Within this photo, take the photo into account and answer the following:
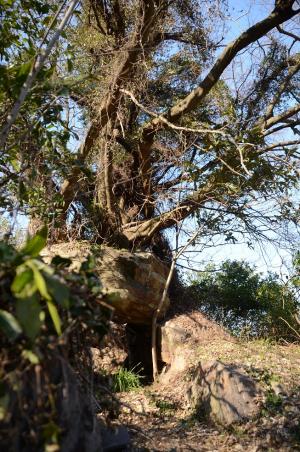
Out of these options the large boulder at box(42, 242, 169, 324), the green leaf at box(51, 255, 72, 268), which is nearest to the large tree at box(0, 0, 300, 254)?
the large boulder at box(42, 242, 169, 324)

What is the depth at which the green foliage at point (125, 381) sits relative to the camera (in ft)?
22.8

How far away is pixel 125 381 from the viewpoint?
7.07 meters

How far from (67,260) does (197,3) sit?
6.76m

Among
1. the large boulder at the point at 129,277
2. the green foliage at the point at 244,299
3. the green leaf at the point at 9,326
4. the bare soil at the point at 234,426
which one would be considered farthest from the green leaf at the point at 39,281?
the green foliage at the point at 244,299

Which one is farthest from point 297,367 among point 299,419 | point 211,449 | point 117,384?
point 117,384

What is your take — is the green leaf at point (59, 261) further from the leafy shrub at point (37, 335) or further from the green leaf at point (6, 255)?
the green leaf at point (6, 255)

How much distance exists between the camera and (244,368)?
6.00 m

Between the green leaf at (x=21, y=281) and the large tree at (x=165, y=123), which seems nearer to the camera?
the green leaf at (x=21, y=281)

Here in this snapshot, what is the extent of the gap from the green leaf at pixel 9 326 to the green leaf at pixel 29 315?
0.07m

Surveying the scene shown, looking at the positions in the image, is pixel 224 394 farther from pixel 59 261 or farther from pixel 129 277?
pixel 59 261

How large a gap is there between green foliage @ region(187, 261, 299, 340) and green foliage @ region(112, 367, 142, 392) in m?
2.61

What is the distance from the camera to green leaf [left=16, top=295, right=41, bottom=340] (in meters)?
A: 1.98

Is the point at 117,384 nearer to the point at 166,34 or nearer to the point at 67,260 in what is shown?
the point at 67,260

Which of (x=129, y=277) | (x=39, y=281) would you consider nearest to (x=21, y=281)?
(x=39, y=281)
